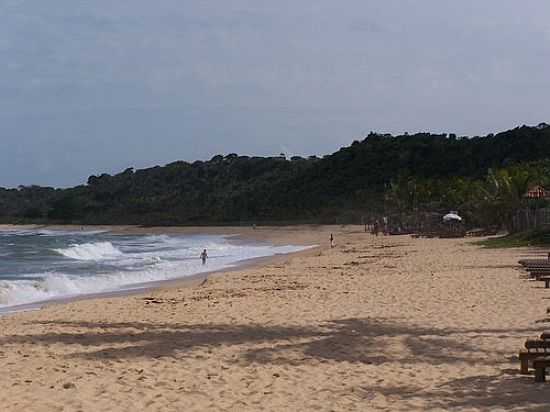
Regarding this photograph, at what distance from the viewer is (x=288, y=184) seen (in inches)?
3979

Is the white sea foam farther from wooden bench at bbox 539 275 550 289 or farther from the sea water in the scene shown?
wooden bench at bbox 539 275 550 289

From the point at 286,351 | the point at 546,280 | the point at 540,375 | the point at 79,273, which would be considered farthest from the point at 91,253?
the point at 540,375

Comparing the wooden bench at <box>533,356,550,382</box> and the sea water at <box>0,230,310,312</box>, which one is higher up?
the wooden bench at <box>533,356,550,382</box>

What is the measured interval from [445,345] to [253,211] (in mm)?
85610

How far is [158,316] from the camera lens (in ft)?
42.4

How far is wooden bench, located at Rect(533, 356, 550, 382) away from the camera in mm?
7018

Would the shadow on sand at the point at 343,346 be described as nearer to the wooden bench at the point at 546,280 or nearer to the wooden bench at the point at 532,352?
the wooden bench at the point at 532,352

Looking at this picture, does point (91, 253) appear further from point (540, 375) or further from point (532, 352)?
point (540, 375)

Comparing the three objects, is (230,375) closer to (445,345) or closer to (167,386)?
(167,386)

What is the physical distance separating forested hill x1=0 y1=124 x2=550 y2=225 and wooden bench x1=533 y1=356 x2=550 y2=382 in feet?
223

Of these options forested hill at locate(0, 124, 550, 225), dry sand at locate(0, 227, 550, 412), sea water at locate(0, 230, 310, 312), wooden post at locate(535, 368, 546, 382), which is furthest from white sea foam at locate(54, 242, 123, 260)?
forested hill at locate(0, 124, 550, 225)

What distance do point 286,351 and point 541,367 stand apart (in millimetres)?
3105

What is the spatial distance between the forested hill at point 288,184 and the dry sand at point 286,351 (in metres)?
62.0

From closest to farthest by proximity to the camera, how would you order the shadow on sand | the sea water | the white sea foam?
the shadow on sand < the sea water < the white sea foam
